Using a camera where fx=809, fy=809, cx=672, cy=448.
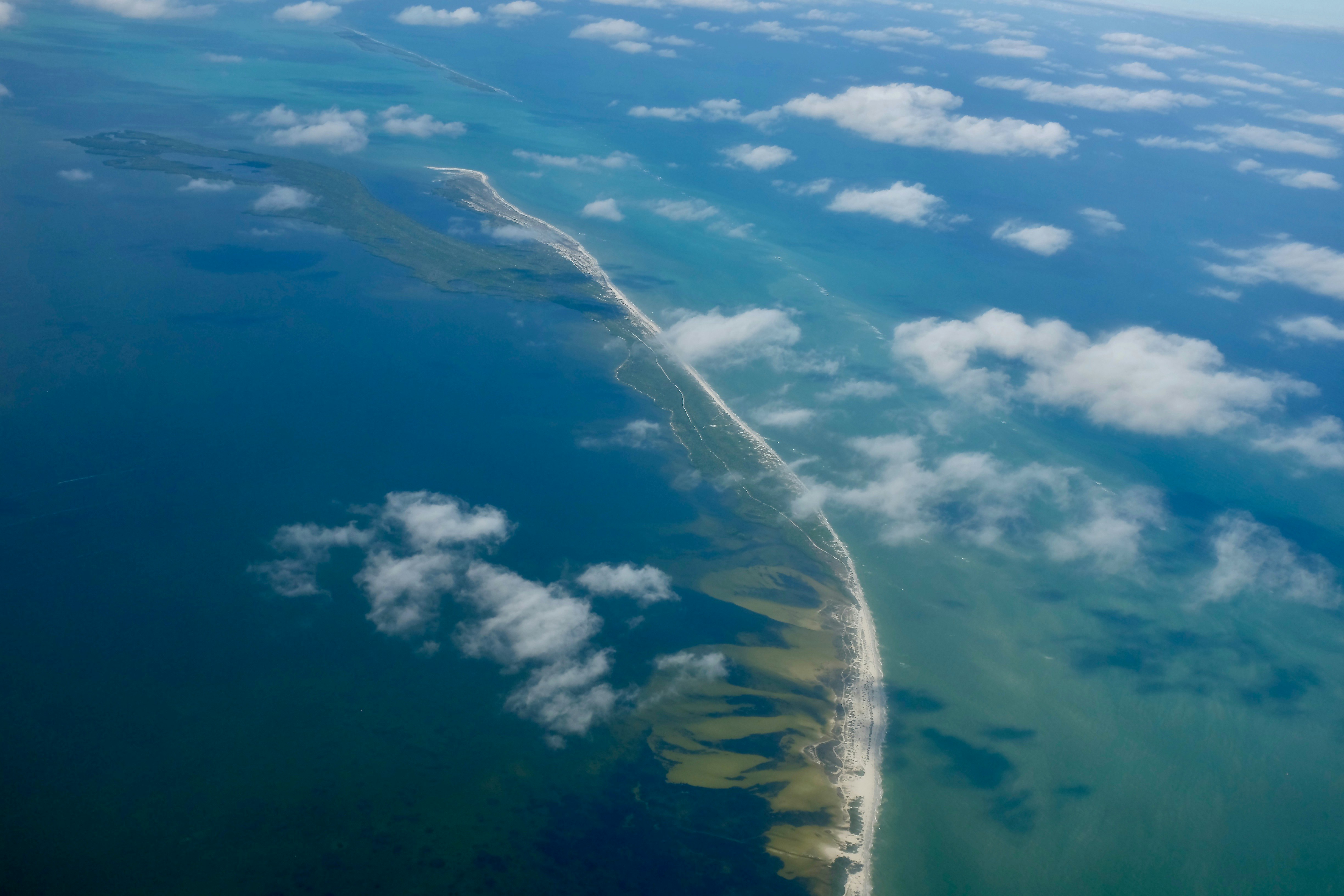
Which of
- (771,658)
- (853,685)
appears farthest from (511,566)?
(853,685)

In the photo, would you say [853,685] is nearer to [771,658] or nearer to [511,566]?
[771,658]

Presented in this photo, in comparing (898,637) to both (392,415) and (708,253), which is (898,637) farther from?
(708,253)

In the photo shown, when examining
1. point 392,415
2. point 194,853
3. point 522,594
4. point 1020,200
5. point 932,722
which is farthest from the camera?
point 1020,200

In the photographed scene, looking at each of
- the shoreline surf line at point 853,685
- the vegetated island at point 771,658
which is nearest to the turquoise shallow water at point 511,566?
the shoreline surf line at point 853,685

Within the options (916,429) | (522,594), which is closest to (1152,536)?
(916,429)

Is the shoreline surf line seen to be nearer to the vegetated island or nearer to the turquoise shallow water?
the vegetated island

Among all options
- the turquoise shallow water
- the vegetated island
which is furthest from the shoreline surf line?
the turquoise shallow water
